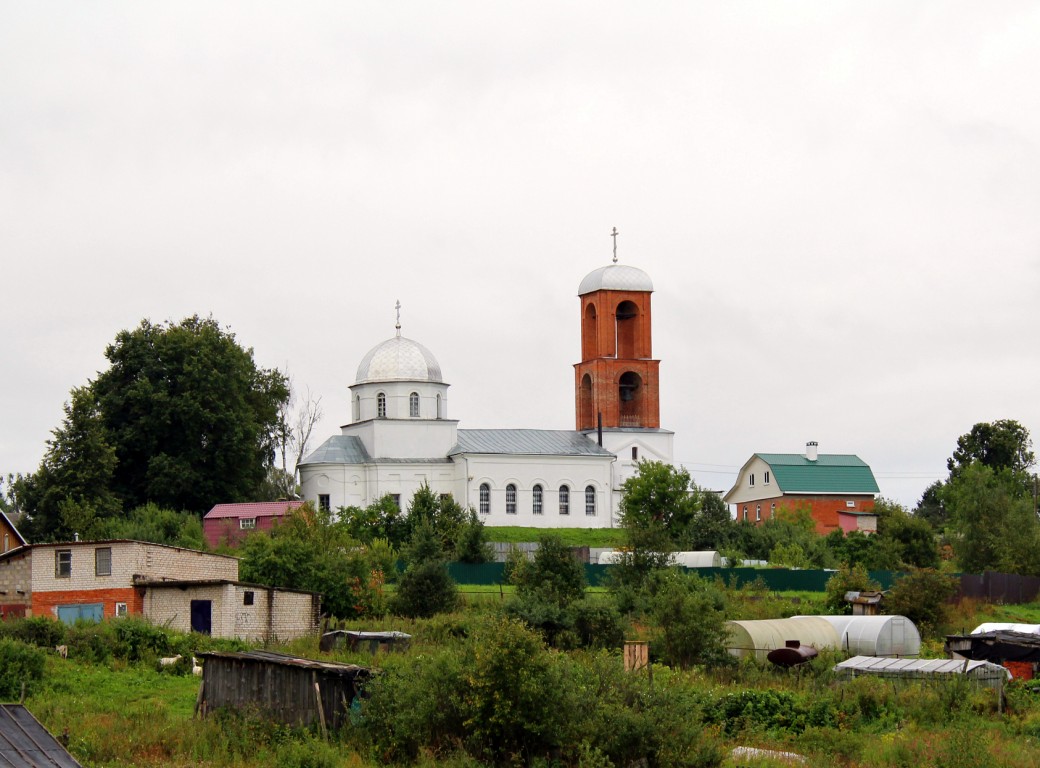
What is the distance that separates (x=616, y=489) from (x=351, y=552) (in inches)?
1177

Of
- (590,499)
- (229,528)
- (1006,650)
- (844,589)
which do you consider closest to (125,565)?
(844,589)

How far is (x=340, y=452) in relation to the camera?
67000 millimetres

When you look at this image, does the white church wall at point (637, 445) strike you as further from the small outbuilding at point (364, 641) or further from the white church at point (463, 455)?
the small outbuilding at point (364, 641)

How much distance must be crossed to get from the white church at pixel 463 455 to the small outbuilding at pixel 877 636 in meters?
29.8

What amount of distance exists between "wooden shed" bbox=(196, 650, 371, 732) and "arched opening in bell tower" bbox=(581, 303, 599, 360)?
51.4 meters

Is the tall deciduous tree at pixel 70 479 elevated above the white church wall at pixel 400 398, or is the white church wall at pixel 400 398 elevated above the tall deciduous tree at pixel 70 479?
the white church wall at pixel 400 398

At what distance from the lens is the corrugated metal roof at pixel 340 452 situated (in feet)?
218

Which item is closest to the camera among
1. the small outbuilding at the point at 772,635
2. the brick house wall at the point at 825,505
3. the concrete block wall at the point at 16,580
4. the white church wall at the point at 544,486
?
the small outbuilding at the point at 772,635

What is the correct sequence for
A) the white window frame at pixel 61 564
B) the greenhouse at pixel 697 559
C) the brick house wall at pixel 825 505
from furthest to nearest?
the brick house wall at pixel 825 505 → the greenhouse at pixel 697 559 → the white window frame at pixel 61 564

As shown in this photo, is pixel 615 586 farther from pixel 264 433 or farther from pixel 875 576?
pixel 264 433

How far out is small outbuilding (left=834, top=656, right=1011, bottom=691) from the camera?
29.4 metres

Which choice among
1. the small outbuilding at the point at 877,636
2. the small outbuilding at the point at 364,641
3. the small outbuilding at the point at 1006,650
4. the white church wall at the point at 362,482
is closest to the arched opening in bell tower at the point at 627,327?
the white church wall at the point at 362,482

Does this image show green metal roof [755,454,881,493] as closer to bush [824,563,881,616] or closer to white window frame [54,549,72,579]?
bush [824,563,881,616]

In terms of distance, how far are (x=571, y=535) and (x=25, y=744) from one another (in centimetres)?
4944
